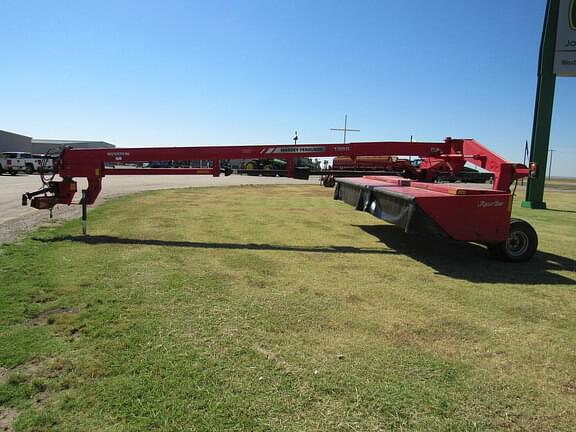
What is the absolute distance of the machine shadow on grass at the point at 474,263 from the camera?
540cm

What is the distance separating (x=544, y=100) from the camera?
15.6 m

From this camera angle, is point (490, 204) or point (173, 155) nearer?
point (490, 204)

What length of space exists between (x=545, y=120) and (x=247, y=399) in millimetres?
17081

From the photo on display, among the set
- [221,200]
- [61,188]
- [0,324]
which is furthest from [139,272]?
[221,200]

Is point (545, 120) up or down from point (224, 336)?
up

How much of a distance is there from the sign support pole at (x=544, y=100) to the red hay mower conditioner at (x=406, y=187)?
30.0 feet

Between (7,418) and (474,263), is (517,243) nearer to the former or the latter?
(474,263)

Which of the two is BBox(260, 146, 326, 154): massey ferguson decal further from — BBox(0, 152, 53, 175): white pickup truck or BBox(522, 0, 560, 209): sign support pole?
BBox(0, 152, 53, 175): white pickup truck

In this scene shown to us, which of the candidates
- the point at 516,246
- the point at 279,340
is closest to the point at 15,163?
the point at 516,246

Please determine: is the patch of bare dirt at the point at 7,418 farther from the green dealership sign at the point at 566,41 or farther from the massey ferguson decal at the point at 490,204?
the green dealership sign at the point at 566,41

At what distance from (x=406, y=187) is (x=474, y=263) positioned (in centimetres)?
174

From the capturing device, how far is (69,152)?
25.1ft

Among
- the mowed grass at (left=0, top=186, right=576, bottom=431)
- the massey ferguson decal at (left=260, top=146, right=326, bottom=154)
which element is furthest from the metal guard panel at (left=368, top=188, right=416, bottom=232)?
the massey ferguson decal at (left=260, top=146, right=326, bottom=154)

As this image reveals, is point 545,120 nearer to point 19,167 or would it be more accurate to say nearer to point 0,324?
point 0,324
